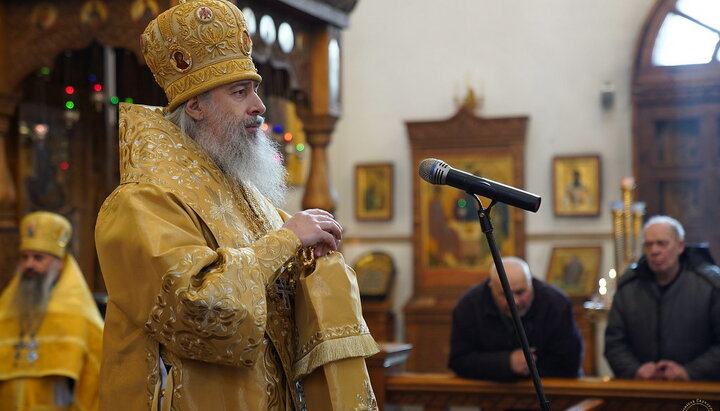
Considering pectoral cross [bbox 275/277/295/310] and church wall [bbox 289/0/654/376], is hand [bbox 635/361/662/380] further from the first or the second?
church wall [bbox 289/0/654/376]

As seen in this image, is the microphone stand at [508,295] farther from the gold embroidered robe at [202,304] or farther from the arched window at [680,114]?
the arched window at [680,114]

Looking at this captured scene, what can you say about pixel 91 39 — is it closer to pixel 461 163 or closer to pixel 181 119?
pixel 181 119

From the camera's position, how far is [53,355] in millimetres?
5723

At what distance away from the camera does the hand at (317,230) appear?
2592 millimetres

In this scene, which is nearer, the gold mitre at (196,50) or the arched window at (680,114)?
the gold mitre at (196,50)

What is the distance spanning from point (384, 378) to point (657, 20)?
6.71 meters

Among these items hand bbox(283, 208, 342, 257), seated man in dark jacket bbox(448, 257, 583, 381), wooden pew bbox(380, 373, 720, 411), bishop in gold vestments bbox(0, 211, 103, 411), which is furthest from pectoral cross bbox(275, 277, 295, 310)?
bishop in gold vestments bbox(0, 211, 103, 411)

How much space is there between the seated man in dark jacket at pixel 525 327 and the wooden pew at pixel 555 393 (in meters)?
0.37

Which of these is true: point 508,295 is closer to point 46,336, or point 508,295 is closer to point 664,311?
point 664,311

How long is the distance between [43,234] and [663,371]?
3595 mm

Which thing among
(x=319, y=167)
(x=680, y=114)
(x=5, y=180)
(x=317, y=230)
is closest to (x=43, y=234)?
(x=5, y=180)

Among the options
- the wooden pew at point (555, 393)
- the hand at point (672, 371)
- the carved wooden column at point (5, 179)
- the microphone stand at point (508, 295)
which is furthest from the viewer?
the carved wooden column at point (5, 179)

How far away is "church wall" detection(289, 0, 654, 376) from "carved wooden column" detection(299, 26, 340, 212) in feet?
15.0

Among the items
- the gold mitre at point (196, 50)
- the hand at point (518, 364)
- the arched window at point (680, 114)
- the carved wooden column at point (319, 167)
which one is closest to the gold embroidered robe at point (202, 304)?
the gold mitre at point (196, 50)
